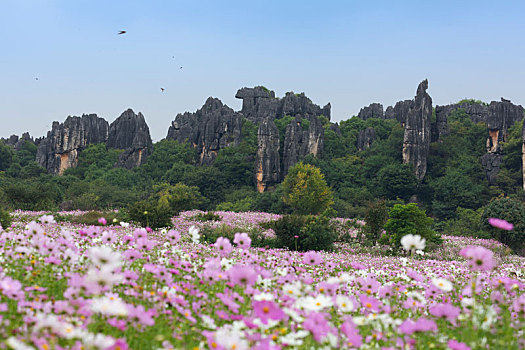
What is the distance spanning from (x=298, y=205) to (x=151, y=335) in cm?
3528

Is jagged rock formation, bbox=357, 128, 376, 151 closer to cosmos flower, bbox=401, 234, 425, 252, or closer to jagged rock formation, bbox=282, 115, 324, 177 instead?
jagged rock formation, bbox=282, 115, 324, 177

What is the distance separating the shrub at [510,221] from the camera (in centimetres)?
2092

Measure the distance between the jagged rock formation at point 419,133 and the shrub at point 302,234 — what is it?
1334 inches

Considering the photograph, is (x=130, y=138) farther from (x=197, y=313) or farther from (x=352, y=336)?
A: (x=352, y=336)

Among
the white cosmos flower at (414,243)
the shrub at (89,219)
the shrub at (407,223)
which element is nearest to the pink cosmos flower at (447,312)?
the white cosmos flower at (414,243)

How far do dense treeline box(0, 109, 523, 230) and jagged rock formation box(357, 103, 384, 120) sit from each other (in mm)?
23836

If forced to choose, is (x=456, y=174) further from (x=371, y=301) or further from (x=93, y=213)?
(x=371, y=301)

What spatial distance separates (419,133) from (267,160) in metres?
16.9

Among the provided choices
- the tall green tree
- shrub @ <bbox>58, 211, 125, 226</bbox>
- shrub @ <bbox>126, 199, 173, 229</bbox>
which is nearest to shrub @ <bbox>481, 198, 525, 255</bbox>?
shrub @ <bbox>126, 199, 173, 229</bbox>

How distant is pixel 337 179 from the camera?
4912 cm

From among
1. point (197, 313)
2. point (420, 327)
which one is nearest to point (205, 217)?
point (197, 313)

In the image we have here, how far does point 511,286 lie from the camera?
3.47 metres

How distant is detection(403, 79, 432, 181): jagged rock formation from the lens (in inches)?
1901

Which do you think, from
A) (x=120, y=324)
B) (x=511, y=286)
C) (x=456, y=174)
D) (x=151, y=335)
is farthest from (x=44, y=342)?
(x=456, y=174)
